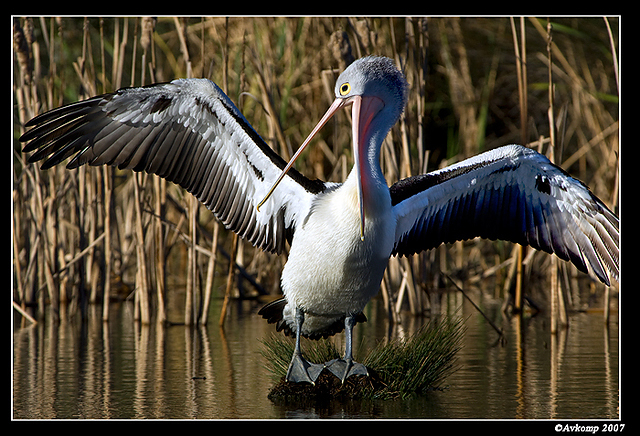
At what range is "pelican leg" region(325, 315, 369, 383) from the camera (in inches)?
189

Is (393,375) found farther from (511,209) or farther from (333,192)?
(511,209)

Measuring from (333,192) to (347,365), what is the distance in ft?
3.68

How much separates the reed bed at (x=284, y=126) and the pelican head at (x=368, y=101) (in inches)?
52.1

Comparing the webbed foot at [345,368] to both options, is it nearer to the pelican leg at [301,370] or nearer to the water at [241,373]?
the pelican leg at [301,370]

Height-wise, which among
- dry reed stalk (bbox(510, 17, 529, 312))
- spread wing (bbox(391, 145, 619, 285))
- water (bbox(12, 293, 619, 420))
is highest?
dry reed stalk (bbox(510, 17, 529, 312))

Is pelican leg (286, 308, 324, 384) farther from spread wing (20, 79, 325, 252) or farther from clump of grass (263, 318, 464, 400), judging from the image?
spread wing (20, 79, 325, 252)

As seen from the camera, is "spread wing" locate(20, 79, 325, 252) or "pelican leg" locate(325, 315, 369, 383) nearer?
Answer: "pelican leg" locate(325, 315, 369, 383)

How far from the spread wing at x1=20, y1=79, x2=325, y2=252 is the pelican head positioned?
1.21 feet

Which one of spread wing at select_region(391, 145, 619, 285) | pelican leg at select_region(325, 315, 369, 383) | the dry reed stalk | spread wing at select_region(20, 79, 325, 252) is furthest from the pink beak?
the dry reed stalk

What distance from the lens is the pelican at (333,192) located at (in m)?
4.87

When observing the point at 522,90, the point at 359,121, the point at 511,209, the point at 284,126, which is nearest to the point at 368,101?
the point at 359,121

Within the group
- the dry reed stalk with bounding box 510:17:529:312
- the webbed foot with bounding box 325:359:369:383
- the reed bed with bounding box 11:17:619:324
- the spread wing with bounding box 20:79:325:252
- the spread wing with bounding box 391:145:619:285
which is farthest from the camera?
the reed bed with bounding box 11:17:619:324

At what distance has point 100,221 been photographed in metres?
8.38

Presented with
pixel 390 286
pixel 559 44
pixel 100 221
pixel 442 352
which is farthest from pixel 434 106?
pixel 442 352
